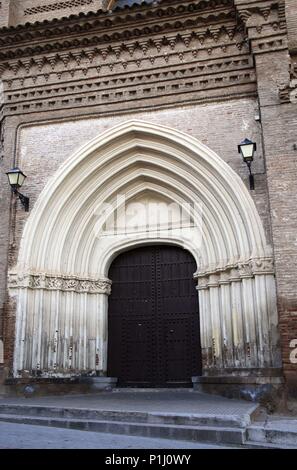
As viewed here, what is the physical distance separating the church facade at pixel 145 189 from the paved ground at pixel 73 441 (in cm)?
284

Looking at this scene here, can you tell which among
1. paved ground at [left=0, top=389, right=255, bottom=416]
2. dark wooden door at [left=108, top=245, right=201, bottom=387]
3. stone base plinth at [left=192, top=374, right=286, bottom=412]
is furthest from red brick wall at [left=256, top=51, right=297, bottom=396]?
dark wooden door at [left=108, top=245, right=201, bottom=387]

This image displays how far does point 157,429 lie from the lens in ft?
18.4

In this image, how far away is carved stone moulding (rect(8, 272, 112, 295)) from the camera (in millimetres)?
9016

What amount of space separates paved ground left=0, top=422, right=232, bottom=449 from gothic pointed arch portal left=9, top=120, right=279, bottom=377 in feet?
9.88

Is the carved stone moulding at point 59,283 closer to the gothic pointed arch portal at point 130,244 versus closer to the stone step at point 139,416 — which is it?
the gothic pointed arch portal at point 130,244

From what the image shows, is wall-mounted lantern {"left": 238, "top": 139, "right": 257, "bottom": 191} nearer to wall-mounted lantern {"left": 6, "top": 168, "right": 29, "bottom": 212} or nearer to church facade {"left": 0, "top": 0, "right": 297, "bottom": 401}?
church facade {"left": 0, "top": 0, "right": 297, "bottom": 401}

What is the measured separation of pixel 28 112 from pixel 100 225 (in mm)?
2767

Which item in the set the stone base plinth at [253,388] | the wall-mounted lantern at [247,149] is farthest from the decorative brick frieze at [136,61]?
the stone base plinth at [253,388]

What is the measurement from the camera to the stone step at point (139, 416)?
5.57 m

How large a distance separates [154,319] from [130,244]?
5.24 ft

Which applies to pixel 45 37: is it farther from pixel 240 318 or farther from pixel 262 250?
pixel 240 318

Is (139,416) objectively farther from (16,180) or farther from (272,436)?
(16,180)

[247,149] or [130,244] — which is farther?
[130,244]

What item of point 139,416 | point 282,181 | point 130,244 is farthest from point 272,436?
point 130,244
